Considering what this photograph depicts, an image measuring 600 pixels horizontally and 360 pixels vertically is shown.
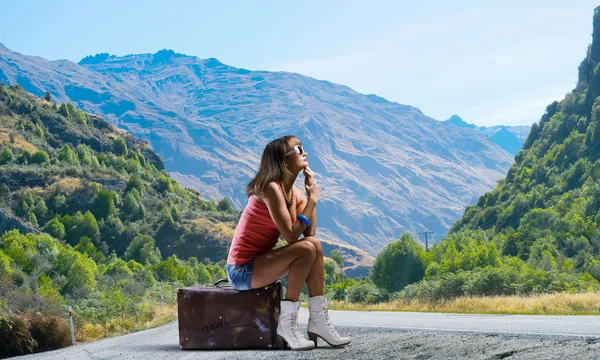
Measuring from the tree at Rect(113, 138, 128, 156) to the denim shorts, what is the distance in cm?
17111

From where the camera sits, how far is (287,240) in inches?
276

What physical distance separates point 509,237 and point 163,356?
111362 millimetres

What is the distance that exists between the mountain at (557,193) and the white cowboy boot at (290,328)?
68.7 meters

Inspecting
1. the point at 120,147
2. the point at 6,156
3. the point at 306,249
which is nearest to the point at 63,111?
the point at 120,147

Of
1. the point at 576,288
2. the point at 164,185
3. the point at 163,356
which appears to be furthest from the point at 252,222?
the point at 164,185

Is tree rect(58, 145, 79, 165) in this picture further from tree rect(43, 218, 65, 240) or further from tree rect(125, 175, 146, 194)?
tree rect(43, 218, 65, 240)

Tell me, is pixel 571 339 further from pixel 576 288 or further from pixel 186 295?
pixel 576 288

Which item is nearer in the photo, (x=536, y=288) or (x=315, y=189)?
(x=315, y=189)

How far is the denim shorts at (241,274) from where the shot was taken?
7.30m

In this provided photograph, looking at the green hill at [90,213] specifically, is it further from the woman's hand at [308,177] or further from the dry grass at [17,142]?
the woman's hand at [308,177]

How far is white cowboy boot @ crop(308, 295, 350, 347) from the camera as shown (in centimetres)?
731

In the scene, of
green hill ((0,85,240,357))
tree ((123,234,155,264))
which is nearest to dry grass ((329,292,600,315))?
green hill ((0,85,240,357))

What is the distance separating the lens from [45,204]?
415ft

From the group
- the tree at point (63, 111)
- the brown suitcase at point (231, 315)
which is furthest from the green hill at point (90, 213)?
the brown suitcase at point (231, 315)
